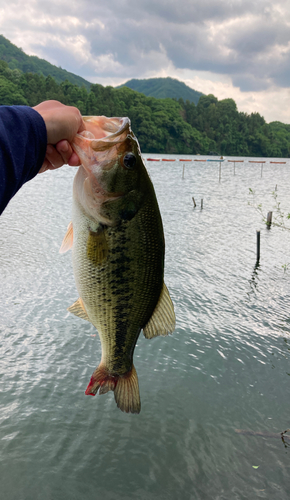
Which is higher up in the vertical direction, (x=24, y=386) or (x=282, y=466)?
(x=24, y=386)

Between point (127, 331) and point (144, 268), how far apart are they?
504 millimetres

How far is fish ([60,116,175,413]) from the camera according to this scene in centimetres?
209

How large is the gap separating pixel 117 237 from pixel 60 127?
73cm

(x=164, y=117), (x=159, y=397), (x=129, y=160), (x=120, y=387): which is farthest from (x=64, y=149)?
(x=164, y=117)

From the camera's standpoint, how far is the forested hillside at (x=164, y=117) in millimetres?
100312

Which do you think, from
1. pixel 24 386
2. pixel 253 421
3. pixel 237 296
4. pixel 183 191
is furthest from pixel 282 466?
pixel 183 191

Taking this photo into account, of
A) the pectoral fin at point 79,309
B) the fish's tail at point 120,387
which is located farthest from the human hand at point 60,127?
the fish's tail at point 120,387

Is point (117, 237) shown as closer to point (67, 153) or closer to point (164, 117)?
point (67, 153)

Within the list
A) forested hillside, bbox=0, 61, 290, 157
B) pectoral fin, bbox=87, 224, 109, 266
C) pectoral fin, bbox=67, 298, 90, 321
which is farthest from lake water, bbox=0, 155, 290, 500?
forested hillside, bbox=0, 61, 290, 157

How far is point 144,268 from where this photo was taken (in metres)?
2.28

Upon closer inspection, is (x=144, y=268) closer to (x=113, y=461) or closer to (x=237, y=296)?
(x=113, y=461)

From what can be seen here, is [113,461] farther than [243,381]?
No

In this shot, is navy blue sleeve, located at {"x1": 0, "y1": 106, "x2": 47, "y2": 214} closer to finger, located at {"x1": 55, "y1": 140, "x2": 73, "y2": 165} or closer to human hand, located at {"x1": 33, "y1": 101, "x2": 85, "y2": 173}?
human hand, located at {"x1": 33, "y1": 101, "x2": 85, "y2": 173}

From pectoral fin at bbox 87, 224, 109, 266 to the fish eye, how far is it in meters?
0.39
